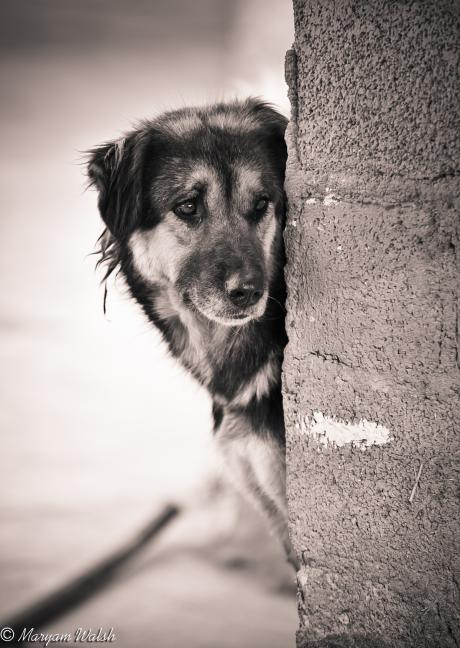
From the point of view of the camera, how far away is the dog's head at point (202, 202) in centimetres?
183

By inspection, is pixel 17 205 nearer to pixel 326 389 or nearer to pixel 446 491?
pixel 326 389

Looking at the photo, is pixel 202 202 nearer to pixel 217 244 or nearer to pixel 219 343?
pixel 217 244

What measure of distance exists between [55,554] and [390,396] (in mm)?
2677

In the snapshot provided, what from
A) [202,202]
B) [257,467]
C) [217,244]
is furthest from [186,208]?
[257,467]

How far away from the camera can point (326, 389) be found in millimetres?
1430

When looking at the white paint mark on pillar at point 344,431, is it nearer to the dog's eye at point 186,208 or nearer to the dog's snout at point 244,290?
the dog's snout at point 244,290

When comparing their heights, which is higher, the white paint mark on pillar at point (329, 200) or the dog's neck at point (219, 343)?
the white paint mark on pillar at point (329, 200)

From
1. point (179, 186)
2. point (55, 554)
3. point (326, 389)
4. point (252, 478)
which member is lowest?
point (55, 554)

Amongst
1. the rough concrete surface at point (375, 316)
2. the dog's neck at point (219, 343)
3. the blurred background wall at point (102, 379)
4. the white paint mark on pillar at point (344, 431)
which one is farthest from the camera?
the blurred background wall at point (102, 379)

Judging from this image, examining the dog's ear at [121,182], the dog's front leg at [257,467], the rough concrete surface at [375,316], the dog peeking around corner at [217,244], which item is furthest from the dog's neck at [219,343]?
the rough concrete surface at [375,316]

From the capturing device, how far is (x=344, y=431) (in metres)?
1.41

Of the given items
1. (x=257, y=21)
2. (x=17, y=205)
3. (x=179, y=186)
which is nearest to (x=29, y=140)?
(x=17, y=205)

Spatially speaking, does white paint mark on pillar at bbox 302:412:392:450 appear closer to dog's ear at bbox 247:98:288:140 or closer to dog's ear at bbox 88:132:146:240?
dog's ear at bbox 88:132:146:240

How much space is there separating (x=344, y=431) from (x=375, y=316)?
321mm
